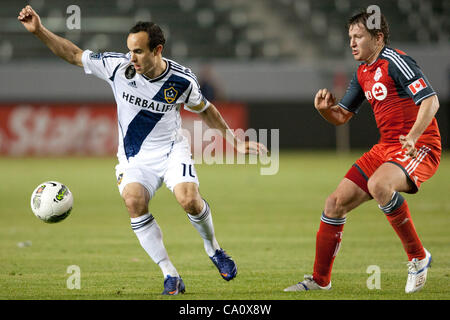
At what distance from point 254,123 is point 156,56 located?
19608 mm

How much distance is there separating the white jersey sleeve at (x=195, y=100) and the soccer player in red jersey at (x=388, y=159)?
1.05 metres

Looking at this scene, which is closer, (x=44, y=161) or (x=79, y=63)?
(x=79, y=63)

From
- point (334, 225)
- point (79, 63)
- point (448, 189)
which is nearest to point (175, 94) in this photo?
point (79, 63)

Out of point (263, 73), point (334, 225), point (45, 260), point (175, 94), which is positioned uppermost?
point (263, 73)

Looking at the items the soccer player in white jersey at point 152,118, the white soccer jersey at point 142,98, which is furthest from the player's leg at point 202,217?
the white soccer jersey at point 142,98

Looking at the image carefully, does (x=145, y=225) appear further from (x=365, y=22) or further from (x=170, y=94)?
(x=365, y=22)

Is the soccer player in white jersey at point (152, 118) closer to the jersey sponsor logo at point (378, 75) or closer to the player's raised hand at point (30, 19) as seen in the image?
the player's raised hand at point (30, 19)

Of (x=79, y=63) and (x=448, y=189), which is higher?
(x=79, y=63)

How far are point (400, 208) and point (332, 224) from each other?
572 mm

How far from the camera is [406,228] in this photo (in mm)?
6211

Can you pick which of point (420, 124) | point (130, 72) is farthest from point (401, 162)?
point (130, 72)

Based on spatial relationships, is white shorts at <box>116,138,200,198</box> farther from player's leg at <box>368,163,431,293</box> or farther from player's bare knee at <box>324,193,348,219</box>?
player's leg at <box>368,163,431,293</box>
